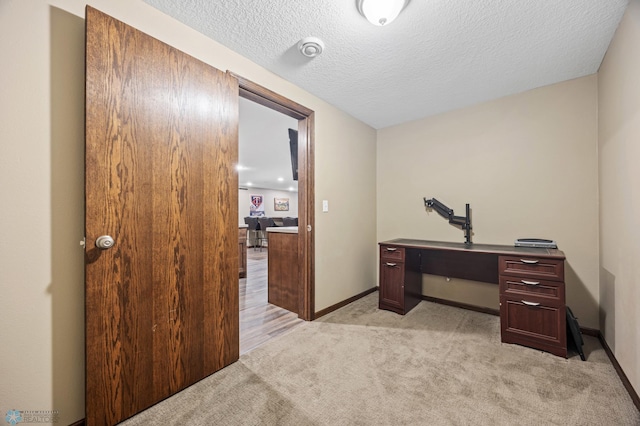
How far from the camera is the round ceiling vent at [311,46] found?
1.81 metres

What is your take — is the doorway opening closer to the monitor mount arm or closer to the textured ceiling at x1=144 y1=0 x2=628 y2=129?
the textured ceiling at x1=144 y1=0 x2=628 y2=129

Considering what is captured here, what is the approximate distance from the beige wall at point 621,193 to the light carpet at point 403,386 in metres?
0.29

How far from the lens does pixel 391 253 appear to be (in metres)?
2.86

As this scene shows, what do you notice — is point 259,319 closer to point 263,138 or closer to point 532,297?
point 532,297

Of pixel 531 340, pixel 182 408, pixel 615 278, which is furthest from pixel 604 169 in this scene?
pixel 182 408

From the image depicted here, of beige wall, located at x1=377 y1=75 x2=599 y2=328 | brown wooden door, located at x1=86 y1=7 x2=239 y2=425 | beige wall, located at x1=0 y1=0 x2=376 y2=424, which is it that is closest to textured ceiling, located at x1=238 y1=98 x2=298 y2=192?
brown wooden door, located at x1=86 y1=7 x2=239 y2=425

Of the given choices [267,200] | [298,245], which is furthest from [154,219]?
[267,200]

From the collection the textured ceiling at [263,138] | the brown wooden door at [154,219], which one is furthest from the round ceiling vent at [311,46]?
the textured ceiling at [263,138]

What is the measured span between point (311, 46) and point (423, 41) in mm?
818

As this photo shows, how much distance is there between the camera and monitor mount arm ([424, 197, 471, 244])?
9.39 feet

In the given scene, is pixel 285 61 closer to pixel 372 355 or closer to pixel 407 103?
pixel 407 103

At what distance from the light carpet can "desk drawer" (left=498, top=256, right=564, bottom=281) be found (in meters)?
0.60

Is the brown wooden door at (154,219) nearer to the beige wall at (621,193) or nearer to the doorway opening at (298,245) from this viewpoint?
the doorway opening at (298,245)

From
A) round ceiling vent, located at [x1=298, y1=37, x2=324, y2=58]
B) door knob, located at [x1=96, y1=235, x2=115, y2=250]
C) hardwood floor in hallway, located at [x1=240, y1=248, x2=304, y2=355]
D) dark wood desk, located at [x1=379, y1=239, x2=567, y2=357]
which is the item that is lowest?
hardwood floor in hallway, located at [x1=240, y1=248, x2=304, y2=355]
